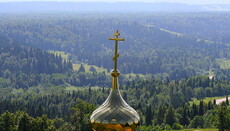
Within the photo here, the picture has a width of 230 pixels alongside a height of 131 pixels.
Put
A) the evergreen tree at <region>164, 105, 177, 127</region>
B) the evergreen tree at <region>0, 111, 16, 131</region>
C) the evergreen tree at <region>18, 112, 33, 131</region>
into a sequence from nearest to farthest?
the evergreen tree at <region>18, 112, 33, 131</region> < the evergreen tree at <region>0, 111, 16, 131</region> < the evergreen tree at <region>164, 105, 177, 127</region>

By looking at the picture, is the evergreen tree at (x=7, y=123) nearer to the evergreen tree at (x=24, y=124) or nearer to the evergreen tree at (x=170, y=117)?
the evergreen tree at (x=24, y=124)

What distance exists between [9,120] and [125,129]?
352ft

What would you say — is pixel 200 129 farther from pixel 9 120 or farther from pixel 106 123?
pixel 106 123

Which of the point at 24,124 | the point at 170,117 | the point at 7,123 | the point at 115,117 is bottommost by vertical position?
the point at 170,117

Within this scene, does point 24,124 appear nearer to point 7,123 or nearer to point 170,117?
point 7,123

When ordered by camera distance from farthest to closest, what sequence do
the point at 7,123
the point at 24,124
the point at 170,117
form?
1. the point at 170,117
2. the point at 7,123
3. the point at 24,124

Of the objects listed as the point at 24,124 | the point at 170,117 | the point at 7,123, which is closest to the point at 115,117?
the point at 24,124

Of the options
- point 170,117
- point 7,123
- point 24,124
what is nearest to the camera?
point 24,124

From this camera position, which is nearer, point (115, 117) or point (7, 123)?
point (115, 117)

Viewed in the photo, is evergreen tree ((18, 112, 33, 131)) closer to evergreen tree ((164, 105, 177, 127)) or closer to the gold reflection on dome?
evergreen tree ((164, 105, 177, 127))

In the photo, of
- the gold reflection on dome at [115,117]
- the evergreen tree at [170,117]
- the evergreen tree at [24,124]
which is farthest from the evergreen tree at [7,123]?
the gold reflection on dome at [115,117]

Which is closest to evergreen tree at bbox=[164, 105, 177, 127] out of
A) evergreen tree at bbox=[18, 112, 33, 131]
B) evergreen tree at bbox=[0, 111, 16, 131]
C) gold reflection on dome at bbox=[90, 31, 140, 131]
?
evergreen tree at bbox=[0, 111, 16, 131]

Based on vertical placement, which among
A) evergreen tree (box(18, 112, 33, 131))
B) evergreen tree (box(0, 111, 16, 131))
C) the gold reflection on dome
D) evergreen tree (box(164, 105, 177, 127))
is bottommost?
evergreen tree (box(164, 105, 177, 127))

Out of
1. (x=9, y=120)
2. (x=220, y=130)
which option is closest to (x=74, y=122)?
(x=9, y=120)
